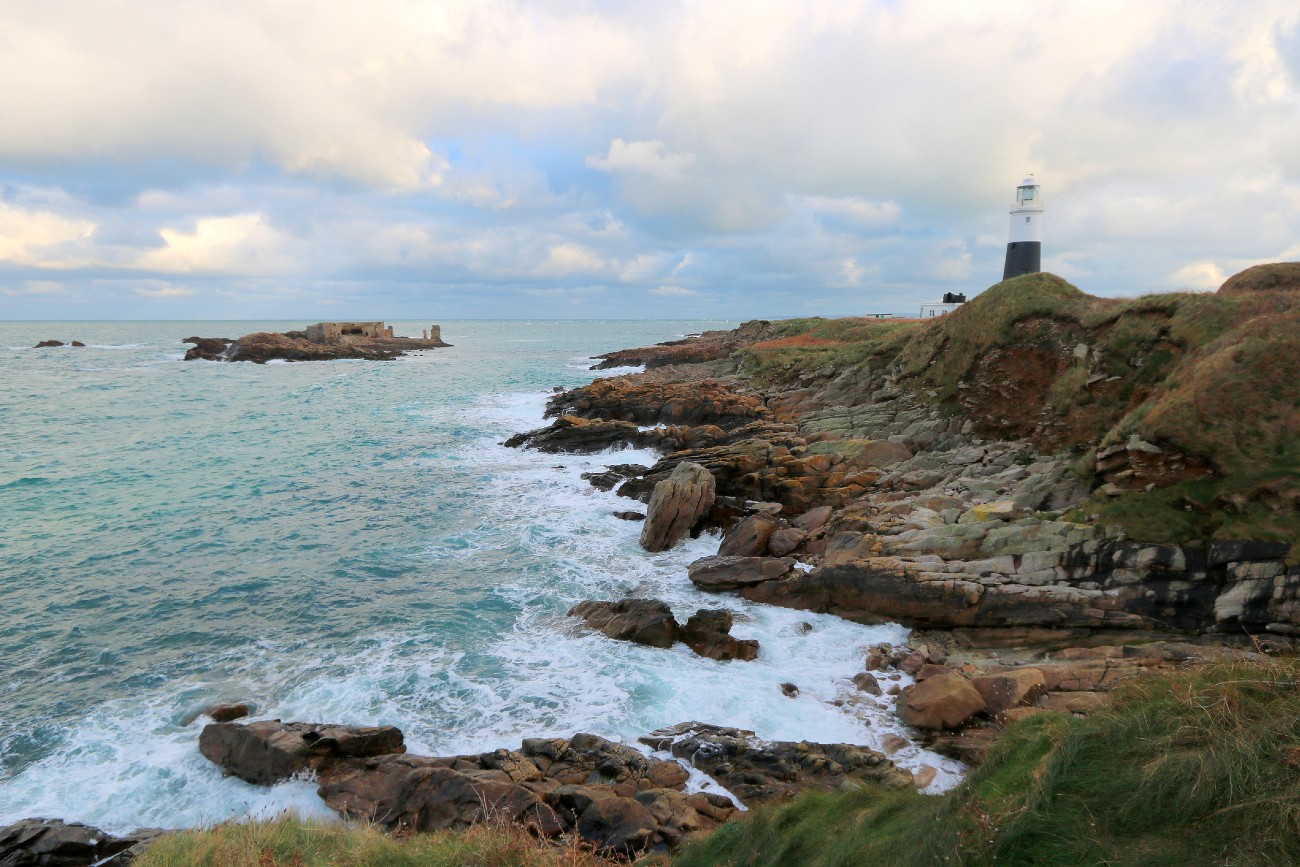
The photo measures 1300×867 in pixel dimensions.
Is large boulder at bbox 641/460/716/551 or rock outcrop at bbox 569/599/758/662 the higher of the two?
large boulder at bbox 641/460/716/551

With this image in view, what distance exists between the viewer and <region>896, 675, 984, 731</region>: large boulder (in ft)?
33.5

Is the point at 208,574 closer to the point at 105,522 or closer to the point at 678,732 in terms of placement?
the point at 105,522

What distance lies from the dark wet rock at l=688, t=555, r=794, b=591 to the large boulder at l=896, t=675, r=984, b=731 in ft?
17.5

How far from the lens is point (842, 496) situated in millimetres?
19797

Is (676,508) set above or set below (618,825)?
above

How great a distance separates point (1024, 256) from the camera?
36594 mm

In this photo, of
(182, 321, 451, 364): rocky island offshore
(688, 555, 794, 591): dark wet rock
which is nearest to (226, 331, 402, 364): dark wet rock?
(182, 321, 451, 364): rocky island offshore

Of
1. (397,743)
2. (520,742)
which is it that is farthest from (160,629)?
(520,742)

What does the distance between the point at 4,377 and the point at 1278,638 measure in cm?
9218

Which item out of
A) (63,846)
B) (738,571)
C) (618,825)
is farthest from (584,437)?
(618,825)

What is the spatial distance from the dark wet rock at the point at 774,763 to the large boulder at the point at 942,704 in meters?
1.23

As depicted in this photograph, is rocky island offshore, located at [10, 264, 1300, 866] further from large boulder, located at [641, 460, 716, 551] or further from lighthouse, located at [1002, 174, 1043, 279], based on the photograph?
lighthouse, located at [1002, 174, 1043, 279]

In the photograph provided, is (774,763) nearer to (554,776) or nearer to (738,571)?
(554,776)

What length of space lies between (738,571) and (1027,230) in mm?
31185
